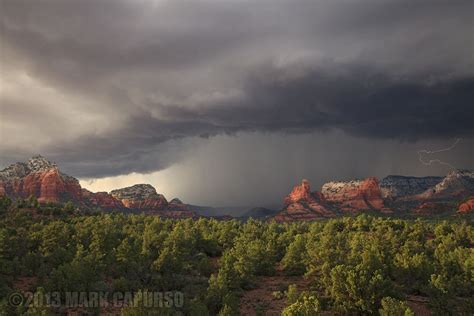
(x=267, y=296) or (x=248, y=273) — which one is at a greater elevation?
(x=248, y=273)

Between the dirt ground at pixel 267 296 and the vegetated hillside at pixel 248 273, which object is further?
the dirt ground at pixel 267 296

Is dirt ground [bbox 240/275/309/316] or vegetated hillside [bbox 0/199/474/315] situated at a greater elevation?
vegetated hillside [bbox 0/199/474/315]

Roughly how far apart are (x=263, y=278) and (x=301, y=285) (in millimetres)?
10377

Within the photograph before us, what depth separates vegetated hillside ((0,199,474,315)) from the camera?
5659cm

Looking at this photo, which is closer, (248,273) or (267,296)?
(267,296)

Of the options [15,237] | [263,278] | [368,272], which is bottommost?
[263,278]

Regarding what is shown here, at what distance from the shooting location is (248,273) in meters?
75.9

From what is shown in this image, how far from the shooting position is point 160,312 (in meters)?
49.5

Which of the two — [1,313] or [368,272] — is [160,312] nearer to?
[1,313]

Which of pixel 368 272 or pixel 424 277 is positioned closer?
pixel 368 272

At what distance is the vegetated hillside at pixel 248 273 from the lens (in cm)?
5659

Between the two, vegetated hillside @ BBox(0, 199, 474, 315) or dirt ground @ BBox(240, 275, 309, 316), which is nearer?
vegetated hillside @ BBox(0, 199, 474, 315)

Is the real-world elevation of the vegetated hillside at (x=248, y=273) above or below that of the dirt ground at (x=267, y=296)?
above

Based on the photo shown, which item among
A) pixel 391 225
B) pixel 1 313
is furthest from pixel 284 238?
pixel 1 313
